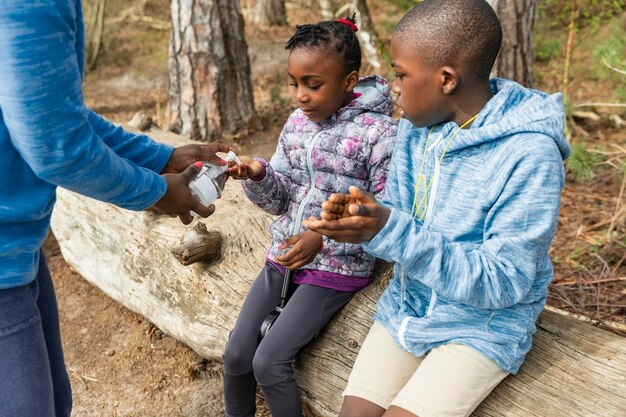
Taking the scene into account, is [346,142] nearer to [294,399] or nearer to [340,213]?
[340,213]

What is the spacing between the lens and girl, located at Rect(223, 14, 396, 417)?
8.30ft

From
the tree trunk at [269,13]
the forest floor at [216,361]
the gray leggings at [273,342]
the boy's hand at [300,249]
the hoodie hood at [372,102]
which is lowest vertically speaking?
the tree trunk at [269,13]

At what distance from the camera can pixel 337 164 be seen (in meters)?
2.62

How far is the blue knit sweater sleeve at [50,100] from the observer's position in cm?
151

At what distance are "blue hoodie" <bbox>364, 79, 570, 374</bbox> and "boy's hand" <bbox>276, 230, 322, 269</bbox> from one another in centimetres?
32

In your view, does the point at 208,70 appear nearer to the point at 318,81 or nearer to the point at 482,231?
the point at 318,81

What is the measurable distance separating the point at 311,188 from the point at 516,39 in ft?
7.37

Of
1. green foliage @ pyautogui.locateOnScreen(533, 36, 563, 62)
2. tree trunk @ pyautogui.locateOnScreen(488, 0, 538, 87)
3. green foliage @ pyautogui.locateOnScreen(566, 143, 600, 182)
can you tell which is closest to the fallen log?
tree trunk @ pyautogui.locateOnScreen(488, 0, 538, 87)

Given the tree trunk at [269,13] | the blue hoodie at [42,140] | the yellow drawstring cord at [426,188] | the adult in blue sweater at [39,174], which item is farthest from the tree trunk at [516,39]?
the tree trunk at [269,13]

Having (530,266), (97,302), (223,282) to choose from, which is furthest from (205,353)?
(530,266)

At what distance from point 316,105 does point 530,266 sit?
1.05 m

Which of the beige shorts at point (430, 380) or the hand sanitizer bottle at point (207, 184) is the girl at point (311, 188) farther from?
the beige shorts at point (430, 380)

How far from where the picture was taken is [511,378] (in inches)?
89.1

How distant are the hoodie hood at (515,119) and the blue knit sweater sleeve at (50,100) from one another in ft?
3.62
